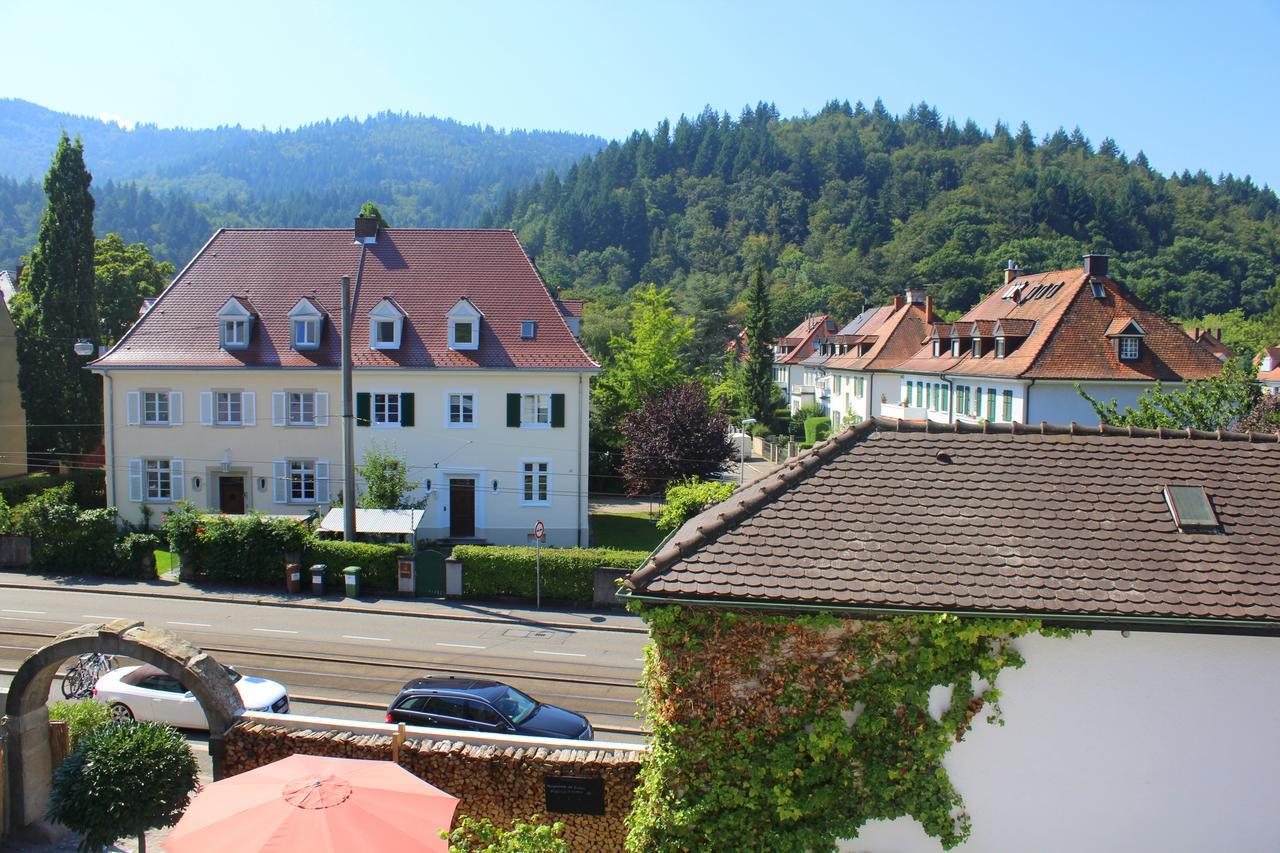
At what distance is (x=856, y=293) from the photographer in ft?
428

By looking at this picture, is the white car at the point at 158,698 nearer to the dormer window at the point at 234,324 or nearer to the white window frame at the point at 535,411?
the white window frame at the point at 535,411

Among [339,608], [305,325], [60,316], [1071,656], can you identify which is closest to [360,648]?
[339,608]

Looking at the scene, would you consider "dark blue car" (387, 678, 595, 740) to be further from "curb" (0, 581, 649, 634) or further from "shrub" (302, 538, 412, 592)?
"shrub" (302, 538, 412, 592)

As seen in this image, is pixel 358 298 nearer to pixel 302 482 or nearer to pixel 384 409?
pixel 384 409

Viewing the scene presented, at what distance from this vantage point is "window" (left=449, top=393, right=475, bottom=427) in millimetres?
33219

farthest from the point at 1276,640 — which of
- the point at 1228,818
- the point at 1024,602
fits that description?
the point at 1024,602

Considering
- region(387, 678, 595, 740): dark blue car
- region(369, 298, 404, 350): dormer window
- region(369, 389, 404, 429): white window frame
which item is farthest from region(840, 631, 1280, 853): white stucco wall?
region(369, 298, 404, 350): dormer window

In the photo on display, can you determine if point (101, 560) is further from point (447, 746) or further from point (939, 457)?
point (939, 457)

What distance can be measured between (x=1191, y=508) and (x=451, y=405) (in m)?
26.5

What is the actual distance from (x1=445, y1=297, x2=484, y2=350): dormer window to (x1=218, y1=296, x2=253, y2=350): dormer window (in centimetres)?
735

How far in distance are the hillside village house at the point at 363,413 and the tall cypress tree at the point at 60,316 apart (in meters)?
11.4

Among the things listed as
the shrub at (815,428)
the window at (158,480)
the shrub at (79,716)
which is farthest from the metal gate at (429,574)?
the shrub at (815,428)

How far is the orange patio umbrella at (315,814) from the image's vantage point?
26.6 ft

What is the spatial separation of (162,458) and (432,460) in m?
9.85
